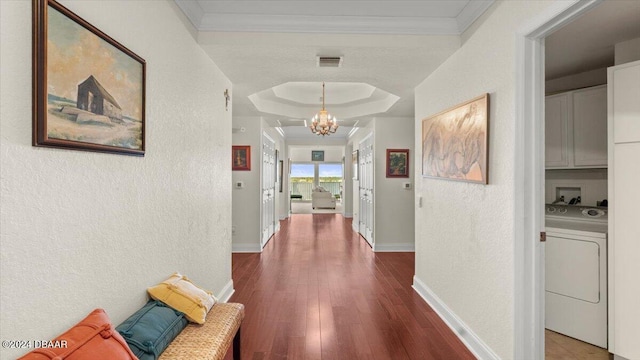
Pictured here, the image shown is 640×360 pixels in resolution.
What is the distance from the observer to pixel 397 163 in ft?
18.9

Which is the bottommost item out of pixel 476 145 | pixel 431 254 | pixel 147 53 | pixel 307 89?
pixel 431 254

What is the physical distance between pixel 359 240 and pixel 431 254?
10.8 ft

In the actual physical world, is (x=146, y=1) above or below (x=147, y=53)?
above

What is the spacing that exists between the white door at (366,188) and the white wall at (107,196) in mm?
3862

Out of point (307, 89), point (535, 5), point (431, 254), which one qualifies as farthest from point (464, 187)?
point (307, 89)

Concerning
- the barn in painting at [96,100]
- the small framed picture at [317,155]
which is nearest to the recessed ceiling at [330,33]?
the barn in painting at [96,100]

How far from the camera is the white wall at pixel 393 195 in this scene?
18.7 feet

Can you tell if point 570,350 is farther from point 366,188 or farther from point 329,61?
point 366,188

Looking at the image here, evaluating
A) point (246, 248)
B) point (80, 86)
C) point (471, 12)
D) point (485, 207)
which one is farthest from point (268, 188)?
point (80, 86)

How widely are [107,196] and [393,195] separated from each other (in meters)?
4.94

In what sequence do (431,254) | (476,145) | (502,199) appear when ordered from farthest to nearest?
1. (431,254)
2. (476,145)
3. (502,199)

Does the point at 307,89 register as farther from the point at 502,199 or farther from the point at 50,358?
the point at 50,358

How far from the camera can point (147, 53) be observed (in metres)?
1.81

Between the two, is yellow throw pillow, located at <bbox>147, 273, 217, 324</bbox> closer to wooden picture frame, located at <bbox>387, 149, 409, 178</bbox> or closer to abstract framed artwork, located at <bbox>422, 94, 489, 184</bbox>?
abstract framed artwork, located at <bbox>422, 94, 489, 184</bbox>
